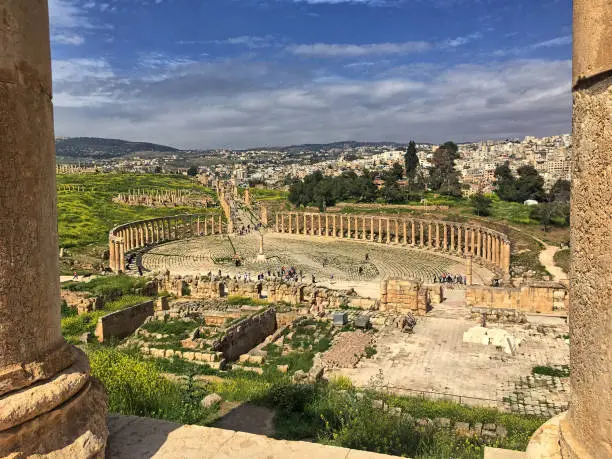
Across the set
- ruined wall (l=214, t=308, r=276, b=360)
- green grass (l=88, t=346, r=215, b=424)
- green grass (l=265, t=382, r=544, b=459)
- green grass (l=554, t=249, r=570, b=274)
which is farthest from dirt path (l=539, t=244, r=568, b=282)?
green grass (l=88, t=346, r=215, b=424)

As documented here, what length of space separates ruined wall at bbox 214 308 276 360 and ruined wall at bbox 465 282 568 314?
11759 mm

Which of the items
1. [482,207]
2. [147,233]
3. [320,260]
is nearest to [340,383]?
[320,260]

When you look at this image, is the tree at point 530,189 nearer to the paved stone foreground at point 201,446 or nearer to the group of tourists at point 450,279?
the group of tourists at point 450,279

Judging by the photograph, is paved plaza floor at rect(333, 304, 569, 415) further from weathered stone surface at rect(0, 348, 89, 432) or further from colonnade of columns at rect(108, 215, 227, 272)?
colonnade of columns at rect(108, 215, 227, 272)

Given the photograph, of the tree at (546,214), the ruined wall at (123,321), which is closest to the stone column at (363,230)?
the tree at (546,214)

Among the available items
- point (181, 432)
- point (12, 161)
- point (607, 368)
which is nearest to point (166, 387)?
point (181, 432)

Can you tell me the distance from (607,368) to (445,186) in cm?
8152

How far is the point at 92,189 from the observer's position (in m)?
95.2

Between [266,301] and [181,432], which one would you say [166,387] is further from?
[266,301]

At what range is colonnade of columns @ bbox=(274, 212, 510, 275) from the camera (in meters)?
47.4

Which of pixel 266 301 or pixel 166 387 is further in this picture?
pixel 266 301

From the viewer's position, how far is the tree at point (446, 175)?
262ft

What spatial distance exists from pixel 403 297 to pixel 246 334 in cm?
925

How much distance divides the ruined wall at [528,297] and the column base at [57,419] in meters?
25.2
